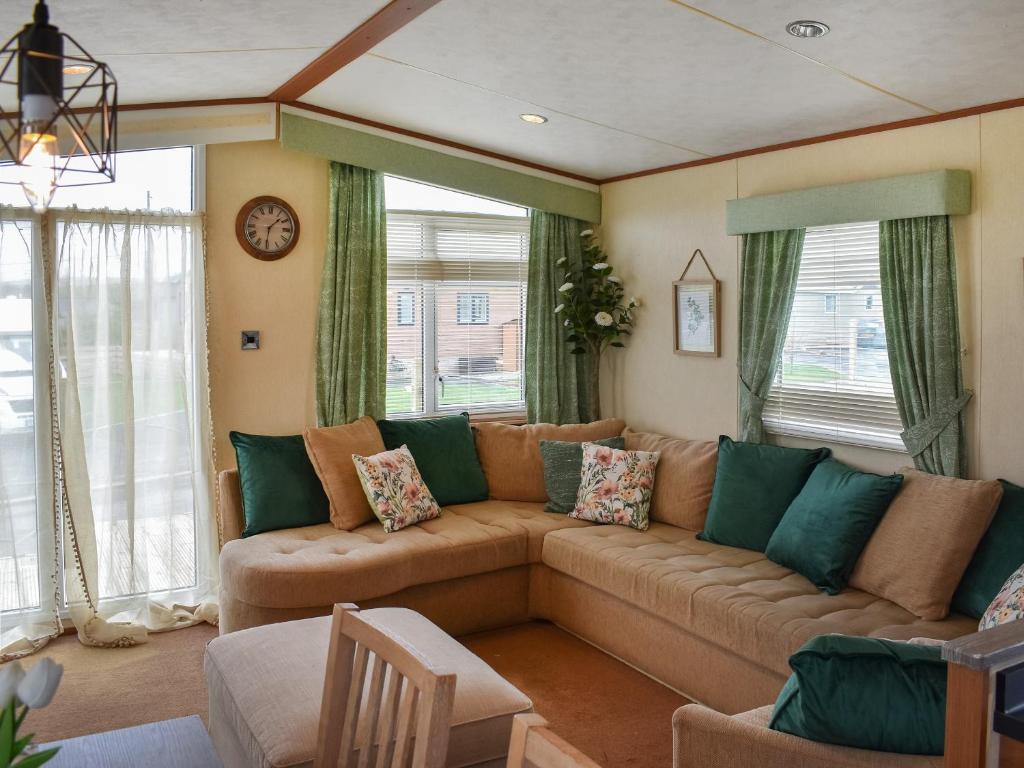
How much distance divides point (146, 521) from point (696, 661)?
285 centimetres

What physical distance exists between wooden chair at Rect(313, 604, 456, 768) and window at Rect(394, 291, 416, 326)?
11.8 ft

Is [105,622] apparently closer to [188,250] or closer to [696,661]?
[188,250]

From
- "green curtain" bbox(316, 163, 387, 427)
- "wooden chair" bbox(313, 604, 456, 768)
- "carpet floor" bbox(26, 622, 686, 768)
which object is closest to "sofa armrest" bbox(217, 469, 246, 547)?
"carpet floor" bbox(26, 622, 686, 768)

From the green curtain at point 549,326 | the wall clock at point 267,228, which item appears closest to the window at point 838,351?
the green curtain at point 549,326

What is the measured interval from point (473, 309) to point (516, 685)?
2538mm

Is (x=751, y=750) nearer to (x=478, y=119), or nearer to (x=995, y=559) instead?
(x=995, y=559)

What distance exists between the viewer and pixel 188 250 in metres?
4.72

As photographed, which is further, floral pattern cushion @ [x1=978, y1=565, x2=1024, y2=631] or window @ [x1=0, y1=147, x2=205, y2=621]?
window @ [x1=0, y1=147, x2=205, y2=621]

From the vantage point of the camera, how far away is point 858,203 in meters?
4.12

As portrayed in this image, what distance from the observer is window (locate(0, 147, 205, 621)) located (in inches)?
171

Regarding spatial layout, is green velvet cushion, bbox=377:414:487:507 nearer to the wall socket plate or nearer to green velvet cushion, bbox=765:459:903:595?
the wall socket plate

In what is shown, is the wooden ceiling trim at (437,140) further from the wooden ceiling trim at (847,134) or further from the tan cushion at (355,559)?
the tan cushion at (355,559)

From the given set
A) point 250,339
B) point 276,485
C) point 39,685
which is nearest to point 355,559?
point 276,485

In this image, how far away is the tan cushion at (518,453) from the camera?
5172mm
